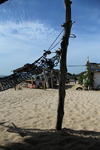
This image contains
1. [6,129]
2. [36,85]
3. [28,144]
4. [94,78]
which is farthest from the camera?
[36,85]

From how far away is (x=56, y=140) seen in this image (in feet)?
7.88

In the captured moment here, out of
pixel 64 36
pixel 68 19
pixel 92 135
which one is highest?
pixel 68 19

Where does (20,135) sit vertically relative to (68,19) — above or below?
below

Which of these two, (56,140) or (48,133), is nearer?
(56,140)

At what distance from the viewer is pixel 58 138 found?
8.14 ft

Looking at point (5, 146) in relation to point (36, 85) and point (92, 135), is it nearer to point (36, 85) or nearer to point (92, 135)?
point (92, 135)

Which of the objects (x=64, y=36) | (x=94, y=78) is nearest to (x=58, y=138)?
(x=64, y=36)

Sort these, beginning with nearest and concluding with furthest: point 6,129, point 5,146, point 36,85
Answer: point 5,146
point 6,129
point 36,85

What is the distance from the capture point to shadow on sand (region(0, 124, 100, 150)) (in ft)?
6.97

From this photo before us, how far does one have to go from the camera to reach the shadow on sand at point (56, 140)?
6.97ft

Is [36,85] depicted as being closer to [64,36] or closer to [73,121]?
[73,121]

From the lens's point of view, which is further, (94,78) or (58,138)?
(94,78)

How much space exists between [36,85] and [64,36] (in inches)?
472

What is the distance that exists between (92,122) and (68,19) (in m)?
2.57
